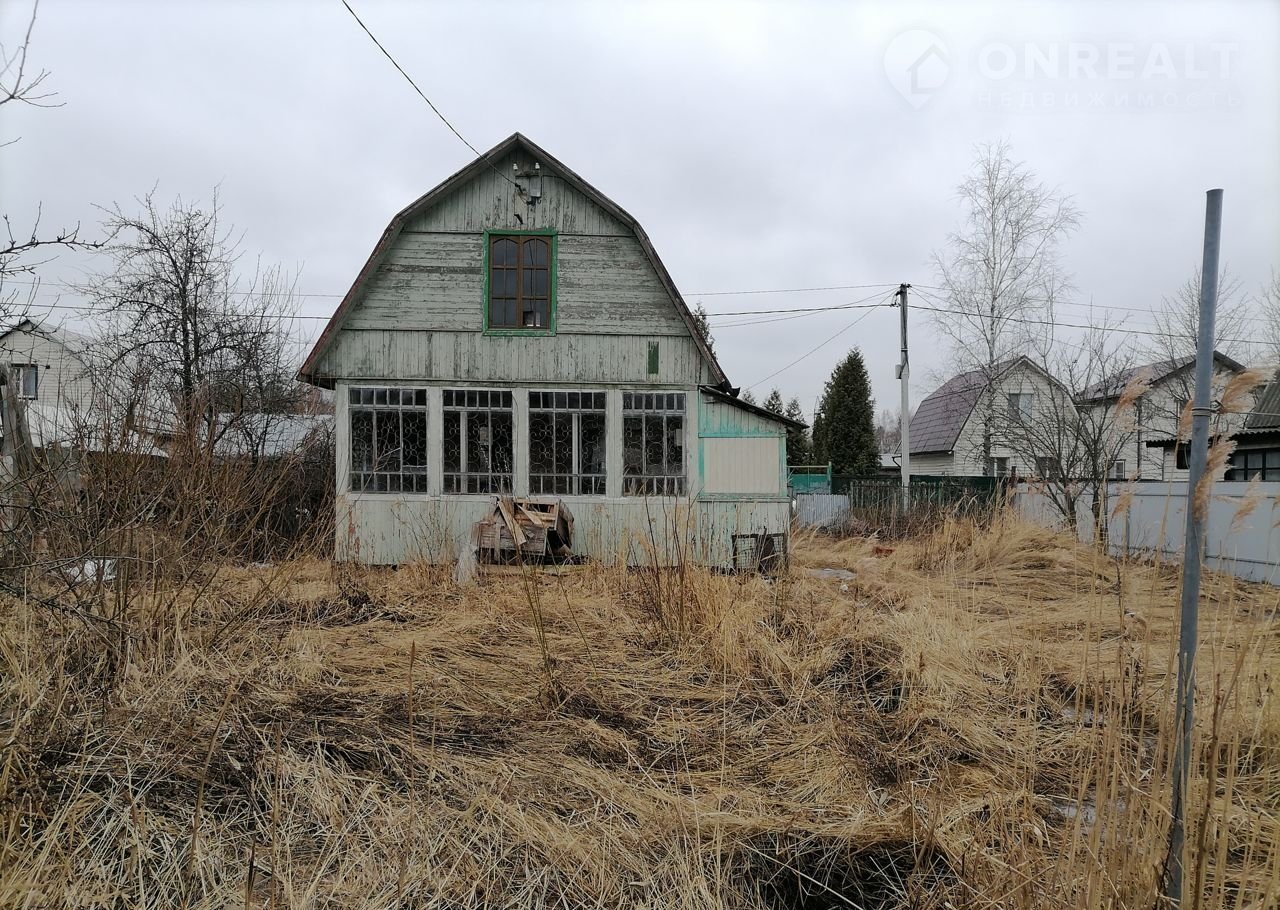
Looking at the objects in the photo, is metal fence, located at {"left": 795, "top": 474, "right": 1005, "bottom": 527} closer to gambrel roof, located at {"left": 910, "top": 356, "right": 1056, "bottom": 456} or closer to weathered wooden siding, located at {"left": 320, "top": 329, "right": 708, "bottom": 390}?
weathered wooden siding, located at {"left": 320, "top": 329, "right": 708, "bottom": 390}

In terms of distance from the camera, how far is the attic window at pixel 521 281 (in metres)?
10.1

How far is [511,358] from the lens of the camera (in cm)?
1009

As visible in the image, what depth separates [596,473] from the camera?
10.2 metres

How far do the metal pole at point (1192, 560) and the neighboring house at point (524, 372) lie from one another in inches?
330

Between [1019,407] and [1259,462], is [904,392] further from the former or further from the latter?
[1259,462]

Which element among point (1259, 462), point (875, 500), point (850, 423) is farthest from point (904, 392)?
point (850, 423)

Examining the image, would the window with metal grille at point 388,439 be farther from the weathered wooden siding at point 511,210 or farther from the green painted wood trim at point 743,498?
the green painted wood trim at point 743,498

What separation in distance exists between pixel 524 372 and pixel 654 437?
2159mm

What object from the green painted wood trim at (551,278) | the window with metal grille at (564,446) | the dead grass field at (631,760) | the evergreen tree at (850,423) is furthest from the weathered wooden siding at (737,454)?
the evergreen tree at (850,423)

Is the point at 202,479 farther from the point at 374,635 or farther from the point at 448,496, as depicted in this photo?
the point at 448,496

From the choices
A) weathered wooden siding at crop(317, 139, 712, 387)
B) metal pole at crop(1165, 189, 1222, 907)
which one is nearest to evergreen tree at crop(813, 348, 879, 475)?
weathered wooden siding at crop(317, 139, 712, 387)

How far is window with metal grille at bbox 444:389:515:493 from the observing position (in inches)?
396

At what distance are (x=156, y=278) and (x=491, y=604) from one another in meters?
10.6

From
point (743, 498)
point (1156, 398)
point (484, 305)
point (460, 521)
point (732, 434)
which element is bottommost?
point (460, 521)
